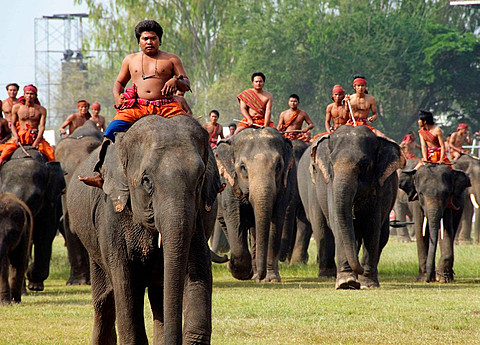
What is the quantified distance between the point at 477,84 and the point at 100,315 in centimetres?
4761

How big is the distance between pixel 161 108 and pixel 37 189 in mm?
7006

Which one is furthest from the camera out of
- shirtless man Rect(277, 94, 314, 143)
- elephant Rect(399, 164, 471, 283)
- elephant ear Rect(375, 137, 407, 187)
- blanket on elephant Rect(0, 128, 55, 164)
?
shirtless man Rect(277, 94, 314, 143)

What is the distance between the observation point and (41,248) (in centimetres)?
1494

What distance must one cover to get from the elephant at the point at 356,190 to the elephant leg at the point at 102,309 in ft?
16.2

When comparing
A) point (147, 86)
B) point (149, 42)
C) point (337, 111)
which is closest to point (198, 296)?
point (147, 86)

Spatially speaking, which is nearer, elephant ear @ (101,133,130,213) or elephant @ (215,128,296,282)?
elephant ear @ (101,133,130,213)

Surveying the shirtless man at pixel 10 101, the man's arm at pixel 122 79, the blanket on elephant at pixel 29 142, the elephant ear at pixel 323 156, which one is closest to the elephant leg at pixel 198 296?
the man's arm at pixel 122 79

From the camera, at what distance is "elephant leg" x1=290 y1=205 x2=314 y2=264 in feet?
64.0

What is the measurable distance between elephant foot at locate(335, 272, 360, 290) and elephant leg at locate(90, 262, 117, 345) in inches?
226

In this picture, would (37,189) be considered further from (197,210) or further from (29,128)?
(197,210)

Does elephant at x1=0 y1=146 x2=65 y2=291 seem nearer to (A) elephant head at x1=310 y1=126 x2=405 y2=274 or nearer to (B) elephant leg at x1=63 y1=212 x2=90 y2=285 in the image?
(B) elephant leg at x1=63 y1=212 x2=90 y2=285

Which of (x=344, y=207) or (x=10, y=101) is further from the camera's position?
(x=10, y=101)

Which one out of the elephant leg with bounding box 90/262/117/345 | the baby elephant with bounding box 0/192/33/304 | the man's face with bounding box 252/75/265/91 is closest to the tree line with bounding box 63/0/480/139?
the man's face with bounding box 252/75/265/91

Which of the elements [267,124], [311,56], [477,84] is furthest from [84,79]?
[267,124]
